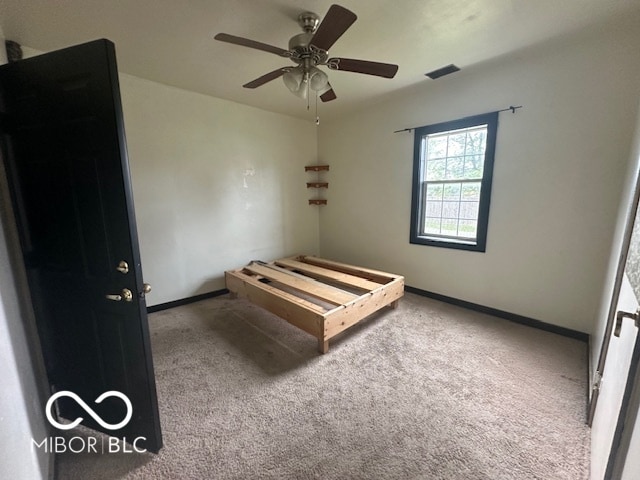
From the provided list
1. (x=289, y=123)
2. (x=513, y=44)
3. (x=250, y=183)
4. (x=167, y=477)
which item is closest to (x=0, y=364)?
(x=167, y=477)

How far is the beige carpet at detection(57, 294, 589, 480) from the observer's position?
1.34 metres

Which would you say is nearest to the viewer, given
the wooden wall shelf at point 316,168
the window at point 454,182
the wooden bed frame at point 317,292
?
the wooden bed frame at point 317,292

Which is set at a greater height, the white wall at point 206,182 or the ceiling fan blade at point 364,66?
the ceiling fan blade at point 364,66

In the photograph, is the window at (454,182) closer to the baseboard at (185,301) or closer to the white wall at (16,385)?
the baseboard at (185,301)

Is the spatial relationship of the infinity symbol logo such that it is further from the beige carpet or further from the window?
the window

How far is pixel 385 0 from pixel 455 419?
8.83 feet

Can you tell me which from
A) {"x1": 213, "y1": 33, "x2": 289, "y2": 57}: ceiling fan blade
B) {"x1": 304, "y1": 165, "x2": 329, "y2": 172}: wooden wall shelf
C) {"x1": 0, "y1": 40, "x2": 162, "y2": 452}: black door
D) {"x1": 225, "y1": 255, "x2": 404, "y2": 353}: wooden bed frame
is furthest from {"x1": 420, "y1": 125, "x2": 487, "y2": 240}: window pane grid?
{"x1": 0, "y1": 40, "x2": 162, "y2": 452}: black door

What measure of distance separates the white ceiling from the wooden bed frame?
224cm

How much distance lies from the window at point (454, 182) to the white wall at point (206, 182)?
6.44ft

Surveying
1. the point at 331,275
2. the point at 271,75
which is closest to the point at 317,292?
the point at 331,275

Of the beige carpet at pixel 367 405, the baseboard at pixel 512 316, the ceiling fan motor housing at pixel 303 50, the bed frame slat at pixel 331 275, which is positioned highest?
the ceiling fan motor housing at pixel 303 50

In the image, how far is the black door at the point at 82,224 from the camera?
3.85 feet

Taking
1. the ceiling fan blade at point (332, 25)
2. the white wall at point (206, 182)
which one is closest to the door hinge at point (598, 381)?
the ceiling fan blade at point (332, 25)

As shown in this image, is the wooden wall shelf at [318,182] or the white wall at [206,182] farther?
the wooden wall shelf at [318,182]
